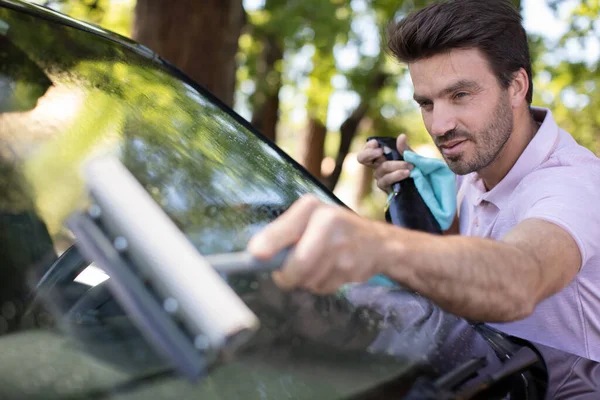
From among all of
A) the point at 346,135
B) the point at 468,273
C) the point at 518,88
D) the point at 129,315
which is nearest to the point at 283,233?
the point at 129,315

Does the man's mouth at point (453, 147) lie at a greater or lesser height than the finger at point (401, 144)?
greater

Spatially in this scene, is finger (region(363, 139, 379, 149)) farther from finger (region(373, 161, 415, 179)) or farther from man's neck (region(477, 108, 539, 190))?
man's neck (region(477, 108, 539, 190))

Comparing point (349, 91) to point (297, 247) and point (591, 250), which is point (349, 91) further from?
point (297, 247)

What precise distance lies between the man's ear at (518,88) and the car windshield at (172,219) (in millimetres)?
814

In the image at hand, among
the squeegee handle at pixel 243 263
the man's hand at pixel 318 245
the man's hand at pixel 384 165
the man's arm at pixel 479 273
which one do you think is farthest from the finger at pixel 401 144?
the squeegee handle at pixel 243 263

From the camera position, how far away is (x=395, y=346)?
4.07 ft

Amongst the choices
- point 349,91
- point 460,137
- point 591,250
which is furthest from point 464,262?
point 349,91

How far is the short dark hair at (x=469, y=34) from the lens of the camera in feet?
7.00

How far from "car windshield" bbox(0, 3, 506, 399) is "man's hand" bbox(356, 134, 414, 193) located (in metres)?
0.51

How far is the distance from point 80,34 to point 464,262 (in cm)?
130

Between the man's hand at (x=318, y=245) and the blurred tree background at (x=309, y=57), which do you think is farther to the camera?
the blurred tree background at (x=309, y=57)

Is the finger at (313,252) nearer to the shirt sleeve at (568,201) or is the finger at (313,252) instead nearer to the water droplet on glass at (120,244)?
the water droplet on glass at (120,244)

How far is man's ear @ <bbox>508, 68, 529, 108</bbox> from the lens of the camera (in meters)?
2.25

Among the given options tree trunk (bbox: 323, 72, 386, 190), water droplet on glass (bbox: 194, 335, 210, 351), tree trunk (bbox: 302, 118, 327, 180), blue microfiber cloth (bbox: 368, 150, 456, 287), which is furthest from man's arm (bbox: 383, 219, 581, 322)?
tree trunk (bbox: 302, 118, 327, 180)
